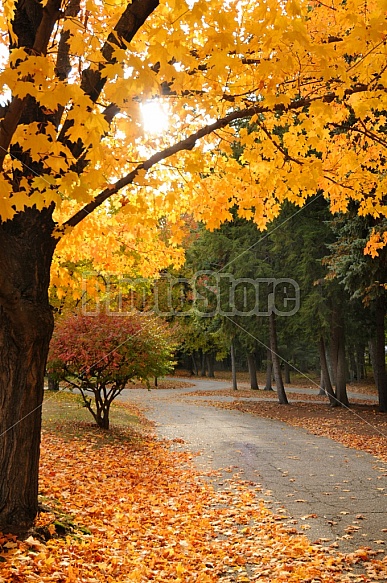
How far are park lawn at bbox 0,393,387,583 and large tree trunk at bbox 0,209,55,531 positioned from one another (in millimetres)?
345

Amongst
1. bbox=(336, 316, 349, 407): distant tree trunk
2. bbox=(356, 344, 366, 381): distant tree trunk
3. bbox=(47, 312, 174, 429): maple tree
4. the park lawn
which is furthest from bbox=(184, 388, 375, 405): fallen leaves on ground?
the park lawn

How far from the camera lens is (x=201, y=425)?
1575 cm

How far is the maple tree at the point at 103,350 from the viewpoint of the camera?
11.8 m

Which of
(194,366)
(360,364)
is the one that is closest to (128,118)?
(360,364)

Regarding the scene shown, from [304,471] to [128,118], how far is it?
665cm

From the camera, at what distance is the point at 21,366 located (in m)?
4.91

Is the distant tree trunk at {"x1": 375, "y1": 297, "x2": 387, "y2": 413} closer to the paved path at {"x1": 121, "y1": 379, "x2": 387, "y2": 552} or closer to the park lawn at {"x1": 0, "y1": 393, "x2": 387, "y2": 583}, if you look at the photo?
the paved path at {"x1": 121, "y1": 379, "x2": 387, "y2": 552}

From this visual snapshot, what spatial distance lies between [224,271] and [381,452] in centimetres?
1204

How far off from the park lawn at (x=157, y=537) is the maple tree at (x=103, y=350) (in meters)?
3.10

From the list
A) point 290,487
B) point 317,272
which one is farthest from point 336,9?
point 317,272

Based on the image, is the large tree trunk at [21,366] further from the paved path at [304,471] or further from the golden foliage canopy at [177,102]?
the paved path at [304,471]

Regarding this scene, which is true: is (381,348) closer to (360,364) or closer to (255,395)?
(255,395)

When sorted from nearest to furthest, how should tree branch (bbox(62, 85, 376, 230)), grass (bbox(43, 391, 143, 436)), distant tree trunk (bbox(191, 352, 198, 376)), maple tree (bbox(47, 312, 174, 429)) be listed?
tree branch (bbox(62, 85, 376, 230))
maple tree (bbox(47, 312, 174, 429))
grass (bbox(43, 391, 143, 436))
distant tree trunk (bbox(191, 352, 198, 376))

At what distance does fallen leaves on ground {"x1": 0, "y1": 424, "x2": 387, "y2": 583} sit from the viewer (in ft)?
14.5
